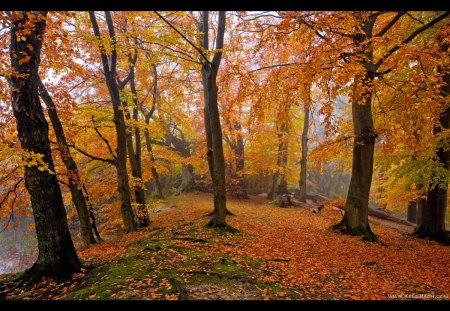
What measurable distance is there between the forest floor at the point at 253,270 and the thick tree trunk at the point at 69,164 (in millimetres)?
3493

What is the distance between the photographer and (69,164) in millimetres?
11539

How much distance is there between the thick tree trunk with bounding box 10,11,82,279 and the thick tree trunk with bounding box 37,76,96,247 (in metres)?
3.95

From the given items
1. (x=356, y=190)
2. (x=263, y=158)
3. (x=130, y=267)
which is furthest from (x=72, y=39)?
(x=263, y=158)

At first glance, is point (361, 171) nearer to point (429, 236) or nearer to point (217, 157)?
point (429, 236)

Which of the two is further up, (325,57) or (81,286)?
(325,57)

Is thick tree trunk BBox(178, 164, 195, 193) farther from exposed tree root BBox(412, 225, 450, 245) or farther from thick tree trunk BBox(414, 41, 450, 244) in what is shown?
thick tree trunk BBox(414, 41, 450, 244)

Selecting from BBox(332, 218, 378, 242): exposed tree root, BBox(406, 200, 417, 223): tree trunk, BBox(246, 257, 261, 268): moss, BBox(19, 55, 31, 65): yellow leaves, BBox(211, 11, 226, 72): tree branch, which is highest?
BBox(211, 11, 226, 72): tree branch

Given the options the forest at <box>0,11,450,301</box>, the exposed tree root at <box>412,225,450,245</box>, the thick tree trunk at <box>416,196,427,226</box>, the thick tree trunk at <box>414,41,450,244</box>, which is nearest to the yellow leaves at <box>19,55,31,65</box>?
the forest at <box>0,11,450,301</box>

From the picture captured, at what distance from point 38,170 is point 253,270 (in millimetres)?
5297

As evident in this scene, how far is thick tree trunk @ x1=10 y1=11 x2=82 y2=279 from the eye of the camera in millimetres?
6422

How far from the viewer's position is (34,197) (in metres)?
6.59
